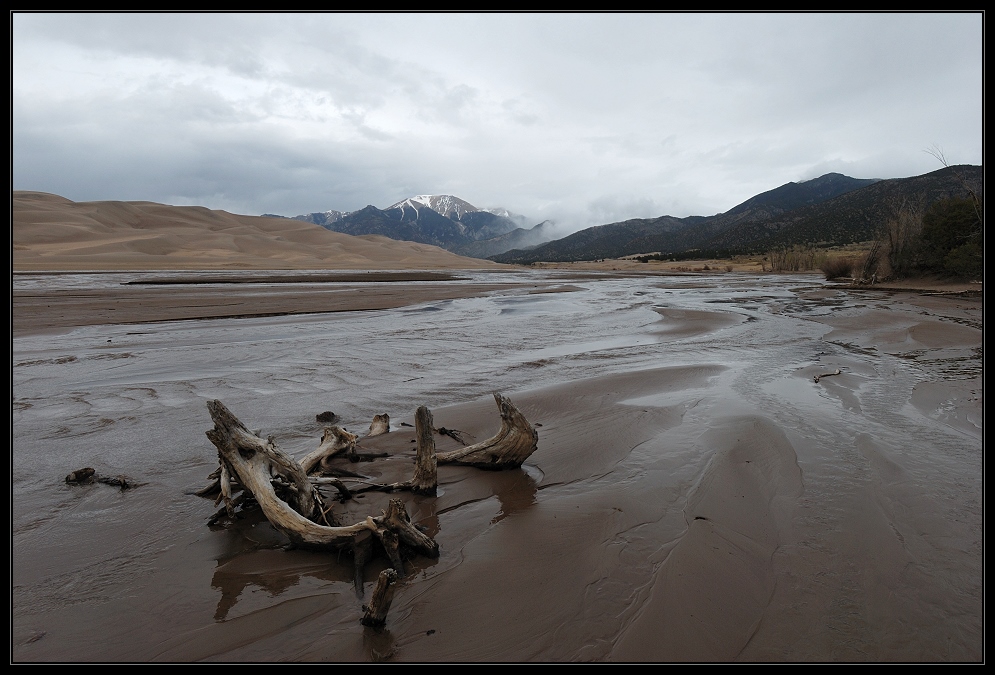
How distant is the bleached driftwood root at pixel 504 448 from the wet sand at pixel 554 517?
15 cm

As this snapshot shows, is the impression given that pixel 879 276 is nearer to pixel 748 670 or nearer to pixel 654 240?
pixel 748 670

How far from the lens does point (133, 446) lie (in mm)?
5598

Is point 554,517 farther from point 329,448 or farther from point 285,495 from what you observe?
point 329,448

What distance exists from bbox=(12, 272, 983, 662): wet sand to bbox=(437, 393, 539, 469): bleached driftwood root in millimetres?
148

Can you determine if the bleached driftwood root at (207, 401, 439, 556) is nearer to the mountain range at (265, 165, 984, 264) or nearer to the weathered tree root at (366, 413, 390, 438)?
the weathered tree root at (366, 413, 390, 438)

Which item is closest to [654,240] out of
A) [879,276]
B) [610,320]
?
[879,276]

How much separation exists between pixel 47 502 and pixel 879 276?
4109 cm

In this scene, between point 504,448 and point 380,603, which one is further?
point 504,448

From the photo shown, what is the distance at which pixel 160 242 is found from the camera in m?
57.6

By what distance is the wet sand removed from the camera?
279 centimetres

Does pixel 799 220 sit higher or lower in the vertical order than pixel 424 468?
higher

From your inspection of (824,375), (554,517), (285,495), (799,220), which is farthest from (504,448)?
(799,220)

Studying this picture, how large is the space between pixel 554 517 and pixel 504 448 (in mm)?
1062

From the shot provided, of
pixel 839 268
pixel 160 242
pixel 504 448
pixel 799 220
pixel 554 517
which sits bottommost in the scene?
pixel 554 517
